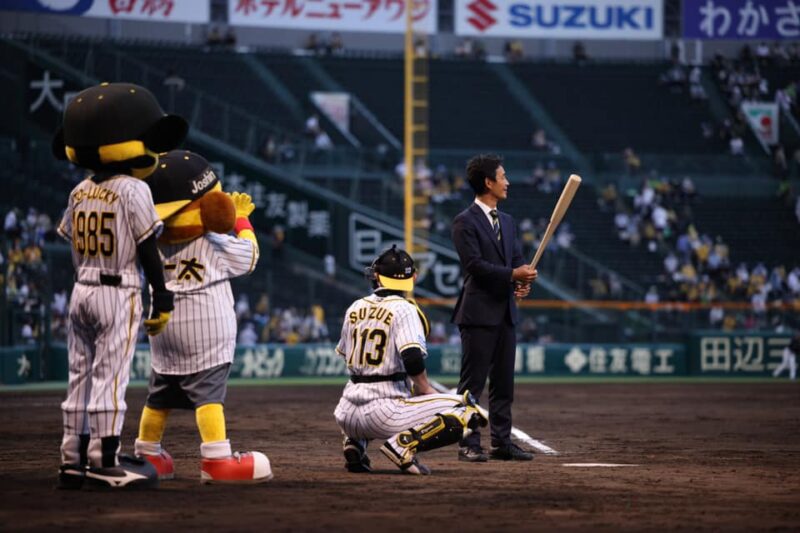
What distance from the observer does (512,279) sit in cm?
893

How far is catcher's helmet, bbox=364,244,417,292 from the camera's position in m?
7.96

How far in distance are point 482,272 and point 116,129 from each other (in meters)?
3.01

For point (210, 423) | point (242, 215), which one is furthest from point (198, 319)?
point (242, 215)

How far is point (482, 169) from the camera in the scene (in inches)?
359

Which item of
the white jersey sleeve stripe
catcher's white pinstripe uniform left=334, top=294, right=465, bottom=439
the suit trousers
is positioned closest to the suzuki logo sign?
the suit trousers

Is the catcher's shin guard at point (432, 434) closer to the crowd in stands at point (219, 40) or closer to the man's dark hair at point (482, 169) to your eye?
the man's dark hair at point (482, 169)

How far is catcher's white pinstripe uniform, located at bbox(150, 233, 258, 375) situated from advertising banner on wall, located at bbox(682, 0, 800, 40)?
2820 centimetres

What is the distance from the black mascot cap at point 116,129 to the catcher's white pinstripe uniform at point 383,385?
162cm

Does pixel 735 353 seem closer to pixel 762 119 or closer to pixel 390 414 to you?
pixel 762 119

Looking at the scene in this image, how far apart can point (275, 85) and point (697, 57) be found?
12916 millimetres

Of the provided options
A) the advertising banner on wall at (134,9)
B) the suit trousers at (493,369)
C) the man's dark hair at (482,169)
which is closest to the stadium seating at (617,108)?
the advertising banner on wall at (134,9)

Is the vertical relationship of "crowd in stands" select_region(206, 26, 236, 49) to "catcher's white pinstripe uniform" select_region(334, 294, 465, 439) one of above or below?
above

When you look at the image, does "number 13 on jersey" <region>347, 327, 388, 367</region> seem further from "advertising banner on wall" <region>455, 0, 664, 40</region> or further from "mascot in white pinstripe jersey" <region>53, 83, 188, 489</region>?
"advertising banner on wall" <region>455, 0, 664, 40</region>

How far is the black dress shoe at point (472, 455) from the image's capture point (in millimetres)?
8786
